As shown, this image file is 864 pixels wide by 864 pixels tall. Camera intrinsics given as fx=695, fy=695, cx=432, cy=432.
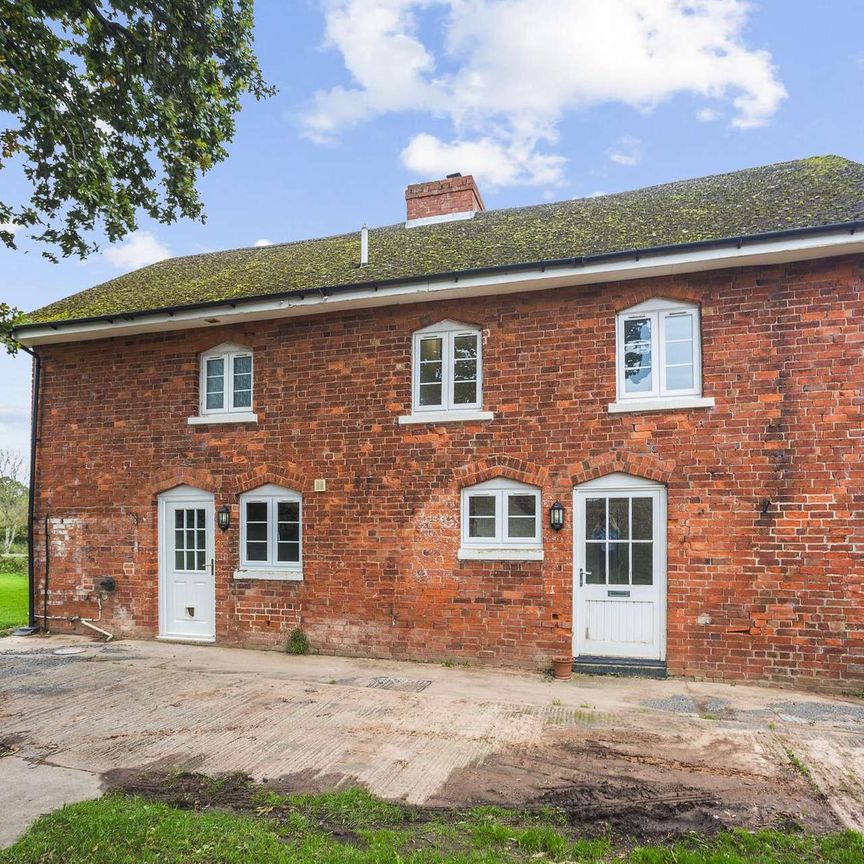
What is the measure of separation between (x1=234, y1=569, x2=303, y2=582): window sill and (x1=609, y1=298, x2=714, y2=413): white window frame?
16.8 feet

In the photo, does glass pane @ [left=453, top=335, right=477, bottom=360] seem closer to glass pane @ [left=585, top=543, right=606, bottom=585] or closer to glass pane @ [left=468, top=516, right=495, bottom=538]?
glass pane @ [left=468, top=516, right=495, bottom=538]

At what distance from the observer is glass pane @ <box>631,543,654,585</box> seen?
29.0 feet

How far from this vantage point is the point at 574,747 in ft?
20.6

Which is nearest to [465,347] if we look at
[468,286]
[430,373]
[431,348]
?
[431,348]

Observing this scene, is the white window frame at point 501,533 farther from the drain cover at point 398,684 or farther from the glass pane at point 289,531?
the glass pane at point 289,531

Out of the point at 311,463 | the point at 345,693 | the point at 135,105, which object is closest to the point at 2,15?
the point at 135,105

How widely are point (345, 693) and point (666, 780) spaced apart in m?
3.87

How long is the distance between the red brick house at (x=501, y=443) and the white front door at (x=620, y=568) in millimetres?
29

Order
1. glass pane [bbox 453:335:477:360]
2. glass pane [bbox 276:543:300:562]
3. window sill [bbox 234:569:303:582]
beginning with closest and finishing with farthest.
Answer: glass pane [bbox 453:335:477:360] → window sill [bbox 234:569:303:582] → glass pane [bbox 276:543:300:562]

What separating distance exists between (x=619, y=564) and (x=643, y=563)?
0.30 meters

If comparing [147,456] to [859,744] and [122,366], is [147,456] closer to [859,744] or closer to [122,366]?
[122,366]

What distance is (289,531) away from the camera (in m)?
10.6

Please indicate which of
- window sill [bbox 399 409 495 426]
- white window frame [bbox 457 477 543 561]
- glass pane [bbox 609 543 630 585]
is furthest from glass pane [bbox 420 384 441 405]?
glass pane [bbox 609 543 630 585]

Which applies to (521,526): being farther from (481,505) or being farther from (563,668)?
(563,668)
